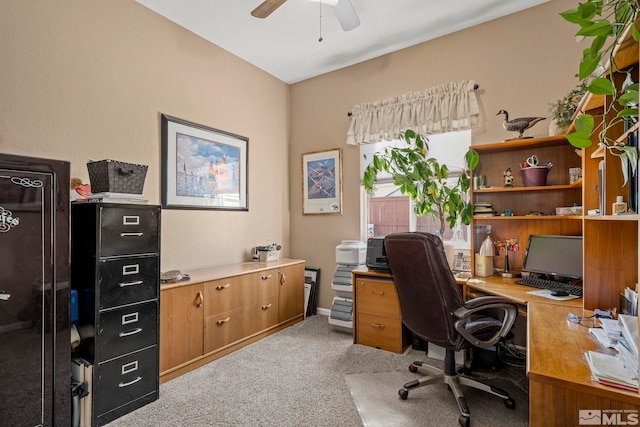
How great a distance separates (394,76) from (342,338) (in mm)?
2844

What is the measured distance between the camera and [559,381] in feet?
3.51

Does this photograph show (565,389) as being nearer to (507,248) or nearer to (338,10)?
(507,248)

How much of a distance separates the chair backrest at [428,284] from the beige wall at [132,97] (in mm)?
2055

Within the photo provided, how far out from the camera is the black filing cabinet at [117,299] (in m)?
1.95

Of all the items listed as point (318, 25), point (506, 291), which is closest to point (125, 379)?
point (506, 291)

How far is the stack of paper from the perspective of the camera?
1007 mm

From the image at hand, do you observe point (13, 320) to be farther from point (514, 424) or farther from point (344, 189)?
point (344, 189)

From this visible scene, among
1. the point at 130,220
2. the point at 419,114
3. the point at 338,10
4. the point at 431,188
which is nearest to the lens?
the point at 130,220

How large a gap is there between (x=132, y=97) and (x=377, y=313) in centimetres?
284

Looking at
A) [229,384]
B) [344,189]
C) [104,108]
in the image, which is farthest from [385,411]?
[104,108]

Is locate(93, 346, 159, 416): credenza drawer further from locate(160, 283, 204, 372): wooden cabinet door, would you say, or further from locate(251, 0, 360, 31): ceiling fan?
locate(251, 0, 360, 31): ceiling fan

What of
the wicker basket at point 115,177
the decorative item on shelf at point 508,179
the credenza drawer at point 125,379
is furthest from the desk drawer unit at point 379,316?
the wicker basket at point 115,177

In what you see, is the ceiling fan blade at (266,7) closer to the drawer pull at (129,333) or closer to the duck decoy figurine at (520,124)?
the duck decoy figurine at (520,124)

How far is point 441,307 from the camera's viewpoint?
1.91 meters
